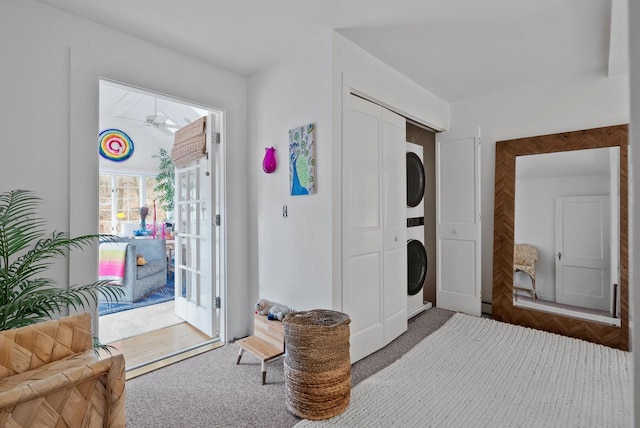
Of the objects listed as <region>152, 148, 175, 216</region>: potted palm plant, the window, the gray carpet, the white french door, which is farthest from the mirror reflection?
the window

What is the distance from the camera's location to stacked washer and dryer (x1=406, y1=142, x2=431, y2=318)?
10.9 ft

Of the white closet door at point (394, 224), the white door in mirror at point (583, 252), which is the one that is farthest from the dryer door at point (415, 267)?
the white door in mirror at point (583, 252)

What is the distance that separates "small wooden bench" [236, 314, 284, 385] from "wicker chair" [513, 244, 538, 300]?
2.52 meters

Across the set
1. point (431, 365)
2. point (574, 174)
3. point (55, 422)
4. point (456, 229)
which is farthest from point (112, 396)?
point (574, 174)

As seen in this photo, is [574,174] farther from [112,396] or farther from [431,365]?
[112,396]

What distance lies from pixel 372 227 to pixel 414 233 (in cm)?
103

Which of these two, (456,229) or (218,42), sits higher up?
Answer: (218,42)

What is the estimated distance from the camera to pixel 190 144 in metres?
3.14

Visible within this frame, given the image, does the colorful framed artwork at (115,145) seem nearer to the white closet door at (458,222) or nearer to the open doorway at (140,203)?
the open doorway at (140,203)

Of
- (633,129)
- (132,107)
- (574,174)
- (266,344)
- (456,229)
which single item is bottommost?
(266,344)

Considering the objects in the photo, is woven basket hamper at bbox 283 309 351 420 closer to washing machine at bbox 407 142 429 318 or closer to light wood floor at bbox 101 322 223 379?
light wood floor at bbox 101 322 223 379

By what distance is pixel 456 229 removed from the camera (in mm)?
3504

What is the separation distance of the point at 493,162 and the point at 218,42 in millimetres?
3014

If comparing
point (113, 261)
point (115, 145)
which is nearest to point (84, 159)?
point (113, 261)
